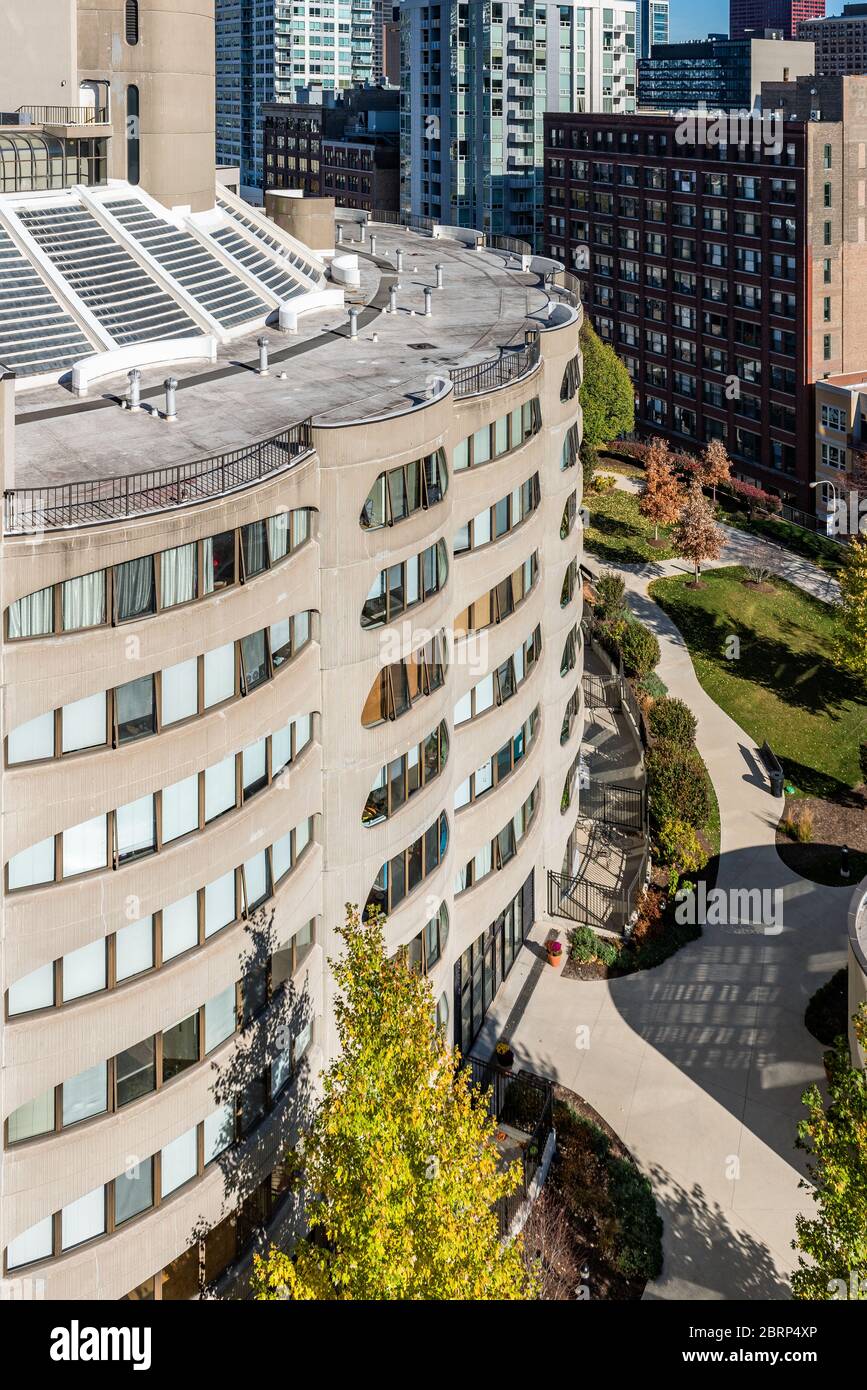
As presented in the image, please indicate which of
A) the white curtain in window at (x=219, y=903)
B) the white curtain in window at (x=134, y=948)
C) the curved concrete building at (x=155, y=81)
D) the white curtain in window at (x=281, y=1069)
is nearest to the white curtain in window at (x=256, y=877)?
the white curtain in window at (x=219, y=903)

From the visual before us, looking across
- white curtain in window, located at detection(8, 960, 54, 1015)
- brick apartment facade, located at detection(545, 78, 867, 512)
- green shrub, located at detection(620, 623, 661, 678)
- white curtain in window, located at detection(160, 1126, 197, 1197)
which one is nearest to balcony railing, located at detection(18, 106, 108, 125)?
white curtain in window, located at detection(8, 960, 54, 1015)

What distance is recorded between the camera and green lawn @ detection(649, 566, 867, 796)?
223ft

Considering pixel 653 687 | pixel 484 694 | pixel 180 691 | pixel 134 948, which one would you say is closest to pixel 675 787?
pixel 653 687

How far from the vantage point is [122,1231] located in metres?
28.2

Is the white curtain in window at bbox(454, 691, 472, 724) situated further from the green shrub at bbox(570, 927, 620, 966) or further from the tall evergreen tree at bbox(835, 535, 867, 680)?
the tall evergreen tree at bbox(835, 535, 867, 680)

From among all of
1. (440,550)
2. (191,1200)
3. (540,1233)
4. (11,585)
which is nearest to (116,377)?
(440,550)

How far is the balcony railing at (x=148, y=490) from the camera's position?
26.4m

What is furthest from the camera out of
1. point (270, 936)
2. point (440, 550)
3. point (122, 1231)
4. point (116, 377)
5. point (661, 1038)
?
point (661, 1038)

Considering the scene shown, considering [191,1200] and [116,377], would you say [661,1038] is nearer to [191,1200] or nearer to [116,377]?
[191,1200]

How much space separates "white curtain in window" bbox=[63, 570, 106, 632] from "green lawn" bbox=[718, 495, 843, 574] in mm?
73304

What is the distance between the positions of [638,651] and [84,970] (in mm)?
49560

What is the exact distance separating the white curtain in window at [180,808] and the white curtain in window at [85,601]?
4.12 m

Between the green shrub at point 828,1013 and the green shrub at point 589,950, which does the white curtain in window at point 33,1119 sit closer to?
the green shrub at point 589,950

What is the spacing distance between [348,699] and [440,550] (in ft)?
19.6
